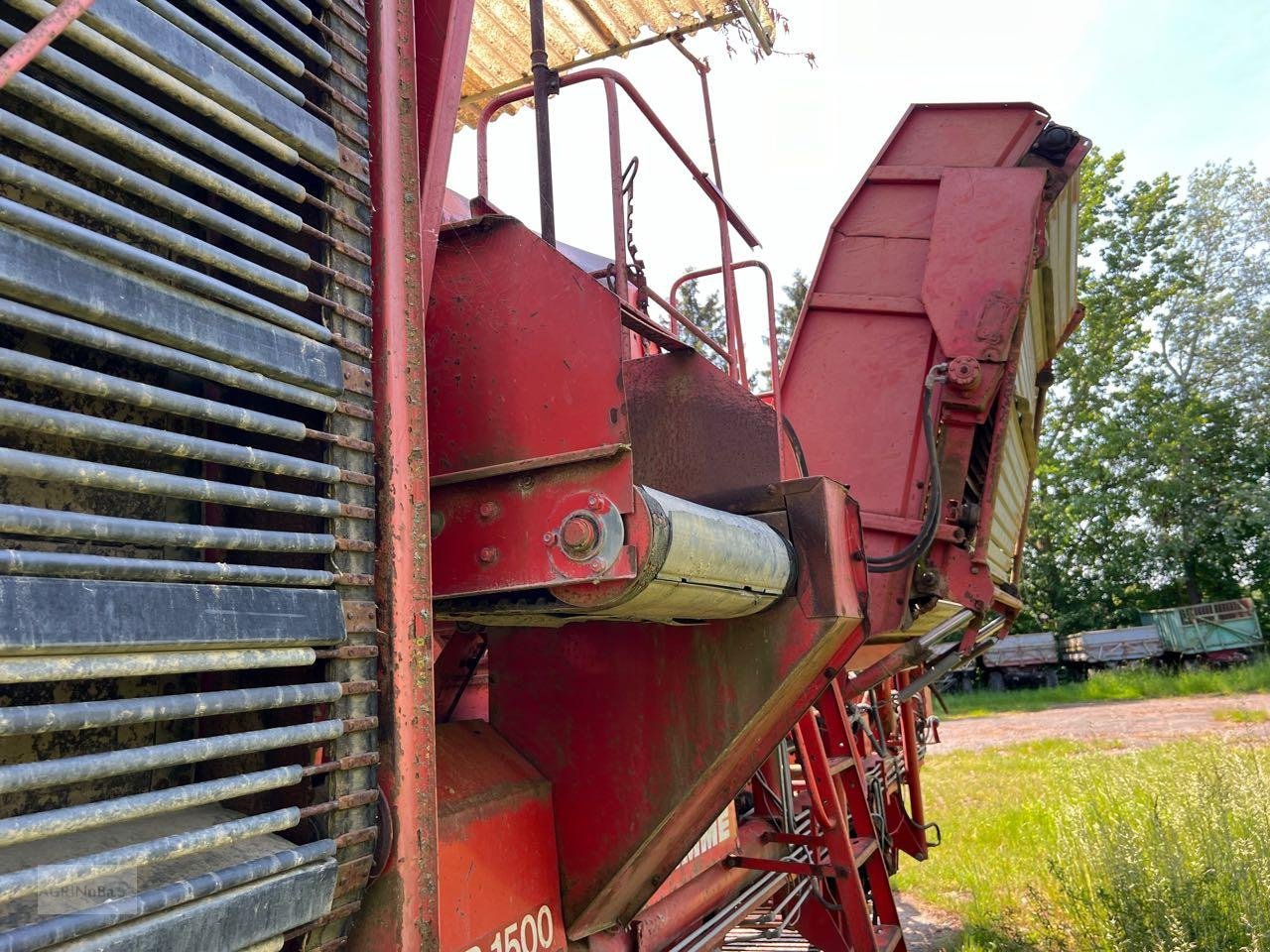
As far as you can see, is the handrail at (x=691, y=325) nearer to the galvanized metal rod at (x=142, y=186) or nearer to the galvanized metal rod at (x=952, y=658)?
the galvanized metal rod at (x=142, y=186)

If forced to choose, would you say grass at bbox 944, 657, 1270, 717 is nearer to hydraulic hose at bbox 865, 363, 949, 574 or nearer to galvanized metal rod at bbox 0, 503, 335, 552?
hydraulic hose at bbox 865, 363, 949, 574

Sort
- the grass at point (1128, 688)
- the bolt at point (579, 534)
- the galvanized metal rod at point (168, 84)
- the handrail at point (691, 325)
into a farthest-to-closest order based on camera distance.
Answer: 1. the grass at point (1128, 688)
2. the handrail at point (691, 325)
3. the bolt at point (579, 534)
4. the galvanized metal rod at point (168, 84)

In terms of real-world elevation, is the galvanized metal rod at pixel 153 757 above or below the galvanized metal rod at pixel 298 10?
below

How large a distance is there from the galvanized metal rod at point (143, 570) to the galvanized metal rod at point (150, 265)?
0.37 m

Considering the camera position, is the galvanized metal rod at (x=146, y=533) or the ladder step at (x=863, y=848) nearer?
the galvanized metal rod at (x=146, y=533)

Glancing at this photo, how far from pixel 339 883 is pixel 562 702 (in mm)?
1249

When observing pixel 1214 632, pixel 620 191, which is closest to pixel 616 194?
pixel 620 191

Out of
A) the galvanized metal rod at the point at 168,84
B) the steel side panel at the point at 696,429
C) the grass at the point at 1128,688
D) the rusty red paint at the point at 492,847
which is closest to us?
the galvanized metal rod at the point at 168,84

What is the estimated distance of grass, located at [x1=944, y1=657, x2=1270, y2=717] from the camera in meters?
20.9

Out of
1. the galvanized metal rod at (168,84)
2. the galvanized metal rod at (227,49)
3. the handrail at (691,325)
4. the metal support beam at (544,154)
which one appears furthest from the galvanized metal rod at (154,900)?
the handrail at (691,325)

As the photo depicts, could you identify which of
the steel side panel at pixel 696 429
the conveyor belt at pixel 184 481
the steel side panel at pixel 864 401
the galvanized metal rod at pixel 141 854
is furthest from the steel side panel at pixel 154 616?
the steel side panel at pixel 864 401

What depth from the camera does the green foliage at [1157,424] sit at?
91.8ft

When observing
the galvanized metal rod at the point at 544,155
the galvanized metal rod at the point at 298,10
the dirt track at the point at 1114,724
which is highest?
the galvanized metal rod at the point at 544,155

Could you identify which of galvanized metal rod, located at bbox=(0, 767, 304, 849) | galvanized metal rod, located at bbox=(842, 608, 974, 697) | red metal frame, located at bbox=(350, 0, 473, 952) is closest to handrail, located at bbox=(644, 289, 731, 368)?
red metal frame, located at bbox=(350, 0, 473, 952)
